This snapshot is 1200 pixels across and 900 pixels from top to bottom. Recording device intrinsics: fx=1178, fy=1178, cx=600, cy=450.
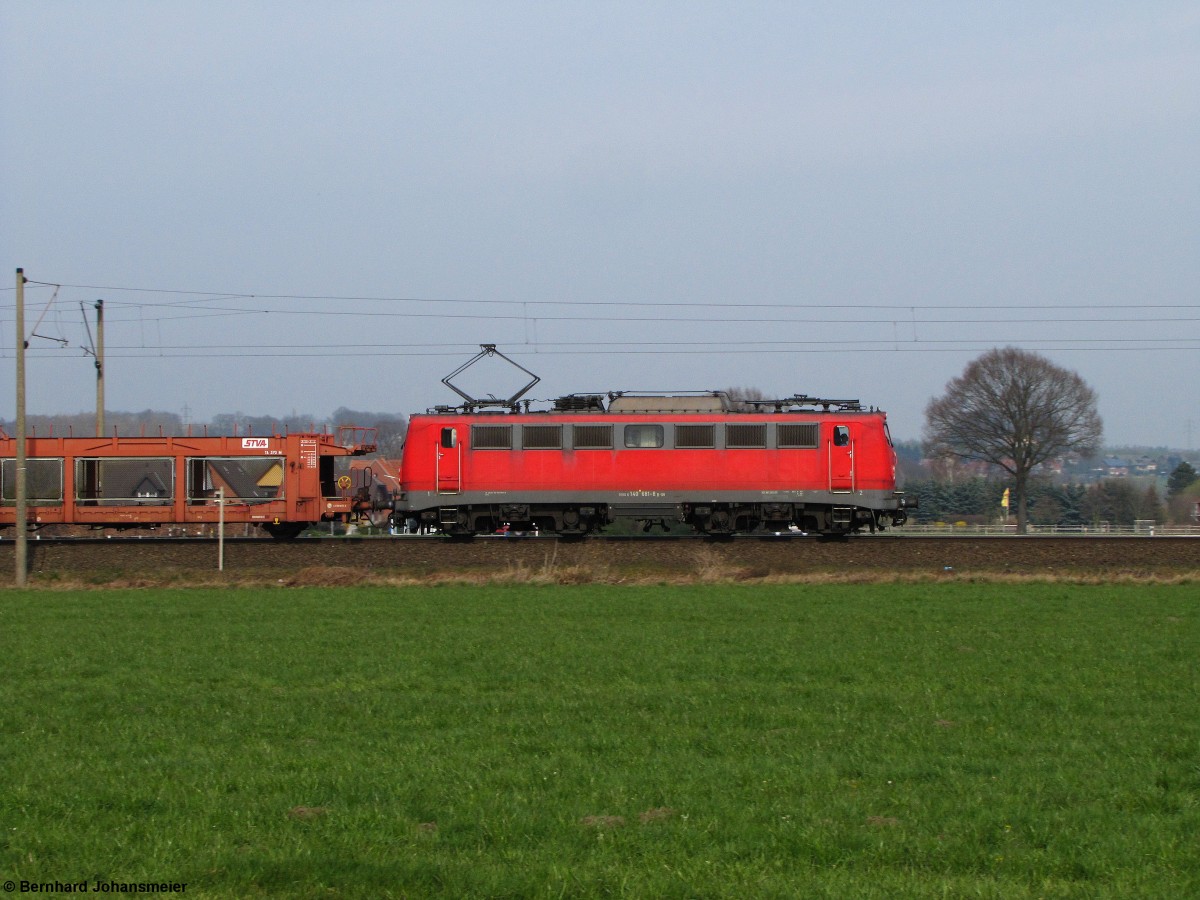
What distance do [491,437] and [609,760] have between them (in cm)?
2242

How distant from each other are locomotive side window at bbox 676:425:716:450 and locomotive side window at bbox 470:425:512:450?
4.48 metres

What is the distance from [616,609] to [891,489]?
13.4 m

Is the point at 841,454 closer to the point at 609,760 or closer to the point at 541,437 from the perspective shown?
the point at 541,437

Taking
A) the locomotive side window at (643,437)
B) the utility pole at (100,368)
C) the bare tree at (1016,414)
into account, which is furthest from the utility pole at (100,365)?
the bare tree at (1016,414)

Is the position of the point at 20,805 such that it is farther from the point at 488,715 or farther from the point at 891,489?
the point at 891,489

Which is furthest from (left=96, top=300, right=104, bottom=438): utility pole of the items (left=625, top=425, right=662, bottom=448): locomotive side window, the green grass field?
the green grass field

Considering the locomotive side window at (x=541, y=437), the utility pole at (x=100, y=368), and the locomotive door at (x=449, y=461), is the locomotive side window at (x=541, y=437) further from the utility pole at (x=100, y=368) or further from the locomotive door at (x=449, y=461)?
the utility pole at (x=100, y=368)

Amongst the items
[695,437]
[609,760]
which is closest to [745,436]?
[695,437]

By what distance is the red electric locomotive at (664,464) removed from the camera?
30.8 m

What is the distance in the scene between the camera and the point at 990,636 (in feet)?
53.4

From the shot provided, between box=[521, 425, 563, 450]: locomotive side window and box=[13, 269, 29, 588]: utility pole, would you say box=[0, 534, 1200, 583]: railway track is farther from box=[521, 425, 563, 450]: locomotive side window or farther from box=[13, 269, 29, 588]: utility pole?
box=[521, 425, 563, 450]: locomotive side window

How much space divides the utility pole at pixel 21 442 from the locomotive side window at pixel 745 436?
16750 millimetres

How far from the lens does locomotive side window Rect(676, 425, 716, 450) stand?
30859mm

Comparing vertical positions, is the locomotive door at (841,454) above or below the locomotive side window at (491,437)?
below
